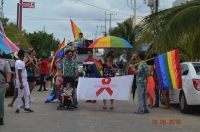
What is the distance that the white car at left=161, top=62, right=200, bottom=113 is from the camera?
11.6 meters

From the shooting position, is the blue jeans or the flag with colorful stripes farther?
the blue jeans

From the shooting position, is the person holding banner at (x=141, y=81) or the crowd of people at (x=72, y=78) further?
the person holding banner at (x=141, y=81)

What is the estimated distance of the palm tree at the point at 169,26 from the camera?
13.8 metres

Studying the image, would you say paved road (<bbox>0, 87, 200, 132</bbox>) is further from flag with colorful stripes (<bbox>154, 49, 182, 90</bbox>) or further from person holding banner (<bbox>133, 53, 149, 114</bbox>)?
flag with colorful stripes (<bbox>154, 49, 182, 90</bbox>)

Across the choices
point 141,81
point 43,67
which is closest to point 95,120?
point 141,81

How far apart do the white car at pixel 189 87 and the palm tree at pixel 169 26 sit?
119cm

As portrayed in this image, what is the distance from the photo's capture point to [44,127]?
9406 millimetres

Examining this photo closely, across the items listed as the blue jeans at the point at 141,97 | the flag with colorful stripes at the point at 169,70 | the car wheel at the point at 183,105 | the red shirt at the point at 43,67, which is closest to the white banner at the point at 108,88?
the blue jeans at the point at 141,97

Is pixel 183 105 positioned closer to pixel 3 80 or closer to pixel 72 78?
pixel 72 78

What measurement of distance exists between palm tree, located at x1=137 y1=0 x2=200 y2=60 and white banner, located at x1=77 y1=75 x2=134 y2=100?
1.98 meters

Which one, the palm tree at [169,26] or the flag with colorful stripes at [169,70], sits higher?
the palm tree at [169,26]

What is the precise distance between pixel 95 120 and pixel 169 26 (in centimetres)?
502

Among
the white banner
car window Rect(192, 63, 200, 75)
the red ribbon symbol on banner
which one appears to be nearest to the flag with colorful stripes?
car window Rect(192, 63, 200, 75)
